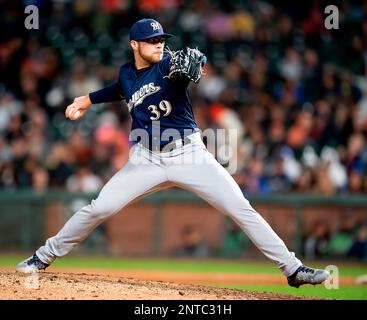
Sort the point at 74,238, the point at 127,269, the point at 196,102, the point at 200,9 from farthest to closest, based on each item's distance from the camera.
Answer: the point at 200,9
the point at 196,102
the point at 127,269
the point at 74,238

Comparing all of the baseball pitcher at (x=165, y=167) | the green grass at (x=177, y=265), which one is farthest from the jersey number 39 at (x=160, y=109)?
the green grass at (x=177, y=265)

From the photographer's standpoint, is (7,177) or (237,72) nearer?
(7,177)

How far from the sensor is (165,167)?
646 centimetres

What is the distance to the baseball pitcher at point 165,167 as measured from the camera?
6.41 m

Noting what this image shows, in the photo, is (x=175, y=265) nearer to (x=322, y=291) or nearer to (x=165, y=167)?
(x=322, y=291)

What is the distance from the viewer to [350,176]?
12.7 m

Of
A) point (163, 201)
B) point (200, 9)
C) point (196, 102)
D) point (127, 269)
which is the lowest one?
point (127, 269)

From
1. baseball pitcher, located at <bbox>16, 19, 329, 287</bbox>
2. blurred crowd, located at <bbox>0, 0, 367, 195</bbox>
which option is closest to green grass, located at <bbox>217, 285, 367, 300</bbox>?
baseball pitcher, located at <bbox>16, 19, 329, 287</bbox>

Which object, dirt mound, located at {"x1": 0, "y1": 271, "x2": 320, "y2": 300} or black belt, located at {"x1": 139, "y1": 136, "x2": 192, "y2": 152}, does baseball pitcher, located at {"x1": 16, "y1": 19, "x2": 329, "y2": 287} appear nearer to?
black belt, located at {"x1": 139, "y1": 136, "x2": 192, "y2": 152}

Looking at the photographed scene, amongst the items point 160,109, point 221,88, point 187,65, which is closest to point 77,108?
point 160,109

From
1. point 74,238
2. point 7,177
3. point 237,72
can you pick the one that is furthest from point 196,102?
point 74,238

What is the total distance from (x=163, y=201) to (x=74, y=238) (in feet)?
20.4

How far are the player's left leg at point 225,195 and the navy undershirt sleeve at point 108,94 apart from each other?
0.79 meters

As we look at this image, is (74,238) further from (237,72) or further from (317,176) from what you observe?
(237,72)
